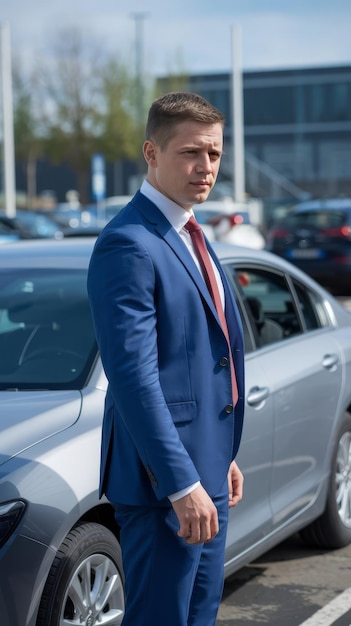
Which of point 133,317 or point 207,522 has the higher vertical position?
point 133,317

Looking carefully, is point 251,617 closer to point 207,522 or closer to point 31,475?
point 31,475

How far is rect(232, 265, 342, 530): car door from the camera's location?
4.71m

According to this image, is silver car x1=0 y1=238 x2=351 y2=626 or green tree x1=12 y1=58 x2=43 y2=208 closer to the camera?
silver car x1=0 y1=238 x2=351 y2=626

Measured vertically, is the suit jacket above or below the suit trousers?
above

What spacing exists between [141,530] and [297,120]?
196ft

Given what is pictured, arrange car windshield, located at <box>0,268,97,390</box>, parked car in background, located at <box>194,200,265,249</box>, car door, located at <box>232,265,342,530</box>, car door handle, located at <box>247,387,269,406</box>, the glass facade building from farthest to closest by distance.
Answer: the glass facade building < parked car in background, located at <box>194,200,265,249</box> < car door, located at <box>232,265,342,530</box> < car door handle, located at <box>247,387,269,406</box> < car windshield, located at <box>0,268,97,390</box>

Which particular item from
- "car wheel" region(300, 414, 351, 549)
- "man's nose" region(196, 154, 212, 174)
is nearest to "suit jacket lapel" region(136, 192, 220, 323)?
"man's nose" region(196, 154, 212, 174)

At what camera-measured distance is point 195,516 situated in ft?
8.63

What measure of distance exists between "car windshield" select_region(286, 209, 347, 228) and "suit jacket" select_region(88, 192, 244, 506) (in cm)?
1680

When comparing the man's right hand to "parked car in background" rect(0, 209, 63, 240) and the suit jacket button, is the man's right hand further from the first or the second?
"parked car in background" rect(0, 209, 63, 240)

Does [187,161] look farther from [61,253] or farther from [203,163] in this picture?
[61,253]

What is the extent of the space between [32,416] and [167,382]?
3.42 feet

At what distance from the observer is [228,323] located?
9.83 feet

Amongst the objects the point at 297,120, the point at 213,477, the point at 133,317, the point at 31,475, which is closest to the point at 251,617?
the point at 31,475
